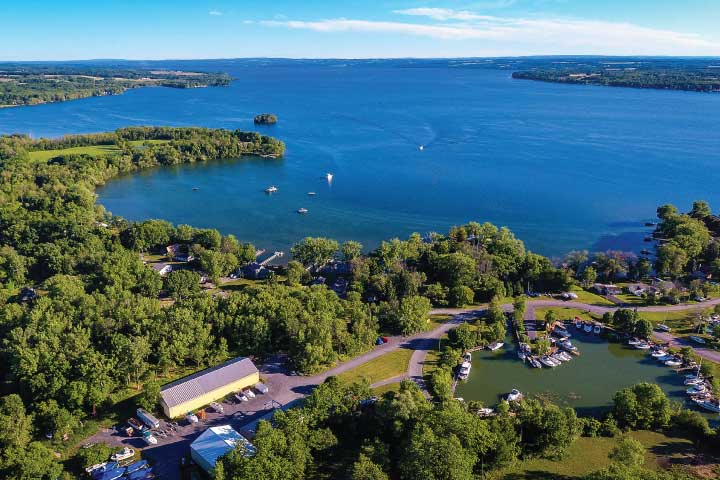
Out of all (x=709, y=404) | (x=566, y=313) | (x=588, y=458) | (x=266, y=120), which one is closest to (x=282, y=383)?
(x=588, y=458)

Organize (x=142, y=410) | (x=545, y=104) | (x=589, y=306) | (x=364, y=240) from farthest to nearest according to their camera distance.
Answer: (x=545, y=104) → (x=364, y=240) → (x=589, y=306) → (x=142, y=410)

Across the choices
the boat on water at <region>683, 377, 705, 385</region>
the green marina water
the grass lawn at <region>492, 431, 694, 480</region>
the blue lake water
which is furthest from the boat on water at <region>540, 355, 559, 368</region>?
the blue lake water

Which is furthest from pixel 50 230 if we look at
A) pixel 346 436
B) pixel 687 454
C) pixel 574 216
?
pixel 574 216

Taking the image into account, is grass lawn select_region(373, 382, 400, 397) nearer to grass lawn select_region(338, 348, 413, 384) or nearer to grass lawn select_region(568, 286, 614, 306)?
grass lawn select_region(338, 348, 413, 384)

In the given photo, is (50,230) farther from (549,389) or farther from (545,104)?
(545,104)

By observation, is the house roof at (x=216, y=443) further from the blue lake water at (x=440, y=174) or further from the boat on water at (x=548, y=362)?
the blue lake water at (x=440, y=174)

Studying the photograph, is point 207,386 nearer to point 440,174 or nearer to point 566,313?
point 566,313

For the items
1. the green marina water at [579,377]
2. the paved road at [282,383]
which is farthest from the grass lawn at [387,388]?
the green marina water at [579,377]
